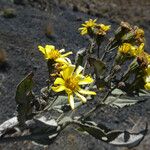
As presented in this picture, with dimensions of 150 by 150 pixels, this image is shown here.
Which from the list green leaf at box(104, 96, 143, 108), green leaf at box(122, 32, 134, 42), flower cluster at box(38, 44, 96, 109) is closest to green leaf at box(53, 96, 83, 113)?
flower cluster at box(38, 44, 96, 109)

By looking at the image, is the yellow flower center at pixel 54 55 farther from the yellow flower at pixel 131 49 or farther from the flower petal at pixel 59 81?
the yellow flower at pixel 131 49

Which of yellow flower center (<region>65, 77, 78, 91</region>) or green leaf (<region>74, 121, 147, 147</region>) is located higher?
yellow flower center (<region>65, 77, 78, 91</region>)

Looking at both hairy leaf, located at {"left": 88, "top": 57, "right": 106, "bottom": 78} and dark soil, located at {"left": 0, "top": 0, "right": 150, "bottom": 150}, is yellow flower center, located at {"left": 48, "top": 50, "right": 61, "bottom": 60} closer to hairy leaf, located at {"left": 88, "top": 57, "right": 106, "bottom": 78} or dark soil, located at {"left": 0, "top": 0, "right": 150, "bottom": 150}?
hairy leaf, located at {"left": 88, "top": 57, "right": 106, "bottom": 78}

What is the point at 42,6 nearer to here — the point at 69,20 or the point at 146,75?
the point at 69,20

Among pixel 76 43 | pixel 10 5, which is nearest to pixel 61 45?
pixel 76 43

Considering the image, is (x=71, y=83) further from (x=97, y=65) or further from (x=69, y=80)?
(x=97, y=65)

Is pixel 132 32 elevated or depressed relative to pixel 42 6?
elevated
